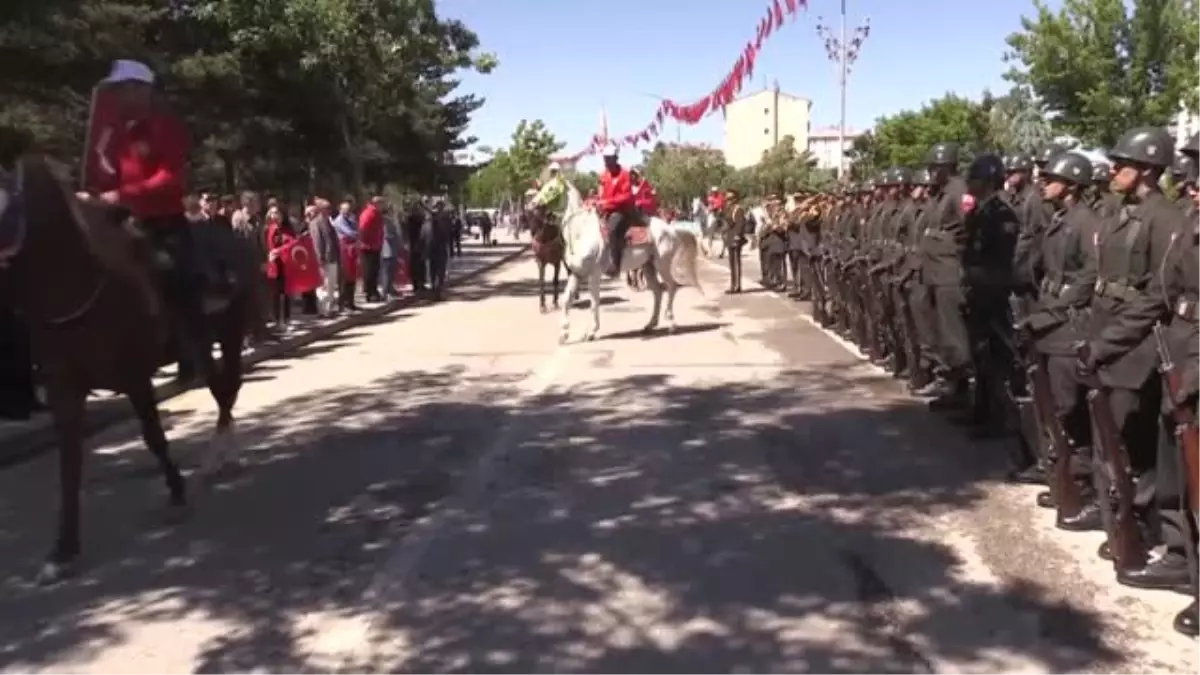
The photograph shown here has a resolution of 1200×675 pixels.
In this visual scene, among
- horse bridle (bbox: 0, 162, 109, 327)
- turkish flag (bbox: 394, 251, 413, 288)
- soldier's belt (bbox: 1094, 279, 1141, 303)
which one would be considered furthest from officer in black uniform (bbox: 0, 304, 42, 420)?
turkish flag (bbox: 394, 251, 413, 288)

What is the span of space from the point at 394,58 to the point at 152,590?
2297 cm

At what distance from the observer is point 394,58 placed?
28.1 meters

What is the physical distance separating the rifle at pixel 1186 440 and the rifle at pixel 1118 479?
526 mm

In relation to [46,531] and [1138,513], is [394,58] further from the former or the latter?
[1138,513]

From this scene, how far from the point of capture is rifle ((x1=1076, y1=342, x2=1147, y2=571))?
6.34m

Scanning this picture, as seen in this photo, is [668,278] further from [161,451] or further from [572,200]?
[161,451]

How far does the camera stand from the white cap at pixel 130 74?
7609mm

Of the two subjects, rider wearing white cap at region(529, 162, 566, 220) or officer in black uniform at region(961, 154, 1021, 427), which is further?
rider wearing white cap at region(529, 162, 566, 220)

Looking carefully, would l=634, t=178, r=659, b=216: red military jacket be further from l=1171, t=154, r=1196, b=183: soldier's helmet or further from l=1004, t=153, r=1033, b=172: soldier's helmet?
l=1171, t=154, r=1196, b=183: soldier's helmet

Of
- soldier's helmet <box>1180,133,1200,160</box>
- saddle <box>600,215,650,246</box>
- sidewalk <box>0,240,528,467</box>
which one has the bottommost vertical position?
sidewalk <box>0,240,528,467</box>

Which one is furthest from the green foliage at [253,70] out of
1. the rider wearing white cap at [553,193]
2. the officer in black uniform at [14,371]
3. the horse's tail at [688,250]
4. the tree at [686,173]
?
the tree at [686,173]

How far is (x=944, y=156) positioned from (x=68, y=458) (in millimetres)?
7056

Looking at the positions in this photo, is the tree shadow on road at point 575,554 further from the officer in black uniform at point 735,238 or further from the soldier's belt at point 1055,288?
the officer in black uniform at point 735,238

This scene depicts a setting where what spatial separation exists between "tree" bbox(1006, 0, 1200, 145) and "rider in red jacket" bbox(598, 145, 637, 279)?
1748 centimetres
